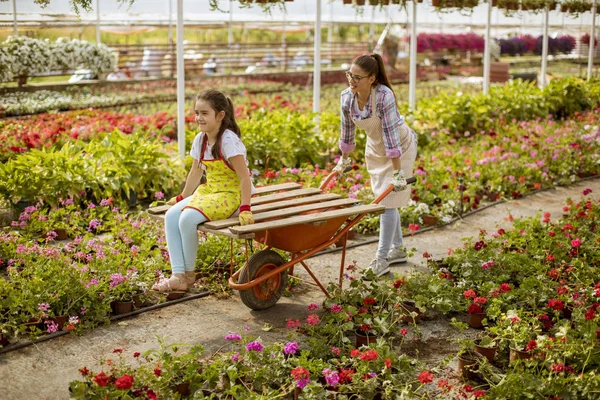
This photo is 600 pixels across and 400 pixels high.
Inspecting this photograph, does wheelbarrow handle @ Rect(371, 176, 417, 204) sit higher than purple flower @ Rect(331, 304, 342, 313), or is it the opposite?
wheelbarrow handle @ Rect(371, 176, 417, 204)

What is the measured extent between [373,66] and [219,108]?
37.2 inches

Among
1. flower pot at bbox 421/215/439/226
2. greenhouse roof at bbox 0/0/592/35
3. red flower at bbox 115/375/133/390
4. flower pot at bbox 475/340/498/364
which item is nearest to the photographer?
red flower at bbox 115/375/133/390

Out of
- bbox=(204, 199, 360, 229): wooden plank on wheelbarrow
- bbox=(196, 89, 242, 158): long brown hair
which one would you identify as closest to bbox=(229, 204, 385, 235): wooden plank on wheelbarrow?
bbox=(204, 199, 360, 229): wooden plank on wheelbarrow

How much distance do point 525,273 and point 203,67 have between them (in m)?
14.2

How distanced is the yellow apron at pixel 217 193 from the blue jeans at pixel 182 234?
52mm

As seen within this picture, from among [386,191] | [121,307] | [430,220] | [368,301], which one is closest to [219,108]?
[386,191]

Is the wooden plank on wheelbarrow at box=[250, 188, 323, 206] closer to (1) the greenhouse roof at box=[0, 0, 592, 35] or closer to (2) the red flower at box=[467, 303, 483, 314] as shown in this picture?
(2) the red flower at box=[467, 303, 483, 314]

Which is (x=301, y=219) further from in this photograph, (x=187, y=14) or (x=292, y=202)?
(x=187, y=14)

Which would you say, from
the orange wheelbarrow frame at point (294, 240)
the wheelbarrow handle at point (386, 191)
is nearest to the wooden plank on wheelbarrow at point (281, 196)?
the orange wheelbarrow frame at point (294, 240)

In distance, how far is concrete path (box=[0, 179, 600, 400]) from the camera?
10.8 feet

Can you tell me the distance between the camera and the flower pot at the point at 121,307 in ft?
13.3

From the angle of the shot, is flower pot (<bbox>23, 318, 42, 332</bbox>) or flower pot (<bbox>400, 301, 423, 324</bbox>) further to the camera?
flower pot (<bbox>400, 301, 423, 324</bbox>)

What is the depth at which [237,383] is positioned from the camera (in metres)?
3.22

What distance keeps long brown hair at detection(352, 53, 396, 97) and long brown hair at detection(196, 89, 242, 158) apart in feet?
2.61
